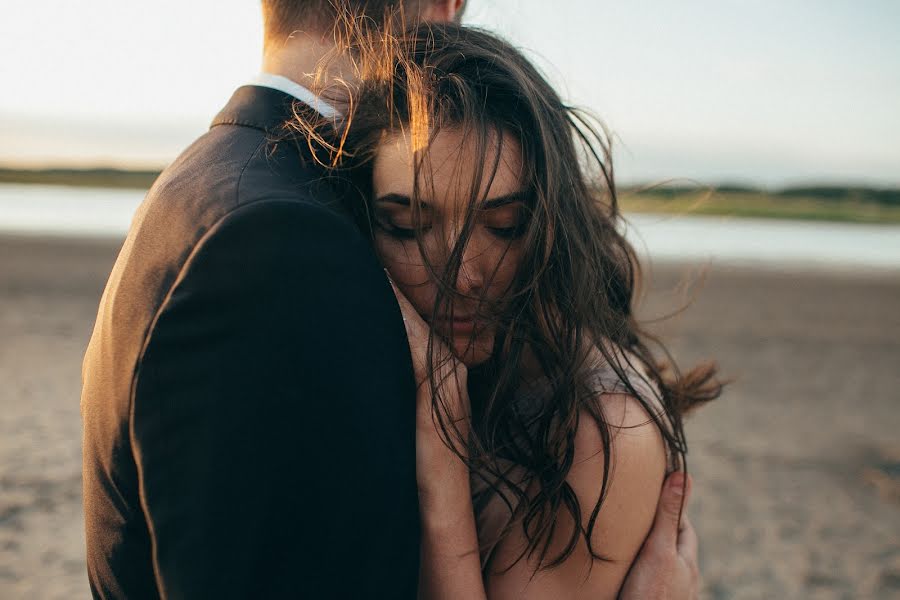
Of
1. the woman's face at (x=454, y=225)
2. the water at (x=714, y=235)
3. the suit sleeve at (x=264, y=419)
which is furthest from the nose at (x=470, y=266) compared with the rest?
the water at (x=714, y=235)

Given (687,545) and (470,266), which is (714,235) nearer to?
(687,545)

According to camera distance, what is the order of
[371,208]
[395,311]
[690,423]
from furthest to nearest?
1. [690,423]
2. [371,208]
3. [395,311]

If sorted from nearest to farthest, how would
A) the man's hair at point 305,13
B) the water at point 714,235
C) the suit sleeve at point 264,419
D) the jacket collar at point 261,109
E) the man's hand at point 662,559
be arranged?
the suit sleeve at point 264,419 < the jacket collar at point 261,109 < the man's hair at point 305,13 < the man's hand at point 662,559 < the water at point 714,235

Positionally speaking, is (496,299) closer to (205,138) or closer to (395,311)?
(395,311)

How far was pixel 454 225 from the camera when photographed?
176 centimetres

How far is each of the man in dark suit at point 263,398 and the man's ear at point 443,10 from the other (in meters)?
0.91

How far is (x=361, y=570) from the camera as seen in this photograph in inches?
54.5

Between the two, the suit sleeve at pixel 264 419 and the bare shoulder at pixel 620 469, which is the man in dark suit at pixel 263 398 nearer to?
the suit sleeve at pixel 264 419

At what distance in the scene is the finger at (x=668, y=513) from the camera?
212cm

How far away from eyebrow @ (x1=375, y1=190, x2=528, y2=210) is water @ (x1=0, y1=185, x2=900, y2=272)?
15.7m

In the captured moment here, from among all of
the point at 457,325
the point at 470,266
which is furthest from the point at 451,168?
the point at 457,325

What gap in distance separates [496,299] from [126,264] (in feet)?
2.76

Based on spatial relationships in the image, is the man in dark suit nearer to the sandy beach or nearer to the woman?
the woman

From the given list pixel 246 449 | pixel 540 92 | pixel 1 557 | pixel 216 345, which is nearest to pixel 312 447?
pixel 246 449
